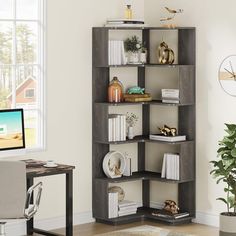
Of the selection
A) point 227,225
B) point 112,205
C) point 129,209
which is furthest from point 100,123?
point 227,225

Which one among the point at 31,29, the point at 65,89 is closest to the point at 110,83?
the point at 65,89

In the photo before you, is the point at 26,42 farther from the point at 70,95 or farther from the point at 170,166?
the point at 170,166

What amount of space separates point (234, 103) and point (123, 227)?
156 centimetres

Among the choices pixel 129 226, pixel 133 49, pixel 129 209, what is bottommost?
pixel 129 226

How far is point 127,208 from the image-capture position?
7141 millimetres

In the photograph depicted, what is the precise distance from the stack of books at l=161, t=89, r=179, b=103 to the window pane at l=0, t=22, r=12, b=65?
1.54 meters

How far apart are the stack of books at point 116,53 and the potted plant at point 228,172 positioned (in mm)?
1310

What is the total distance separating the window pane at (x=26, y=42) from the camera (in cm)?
654

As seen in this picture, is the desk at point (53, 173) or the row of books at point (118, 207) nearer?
the desk at point (53, 173)

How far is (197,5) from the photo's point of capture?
22.9 feet

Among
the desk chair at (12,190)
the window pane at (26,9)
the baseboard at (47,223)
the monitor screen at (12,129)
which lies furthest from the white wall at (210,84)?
the desk chair at (12,190)

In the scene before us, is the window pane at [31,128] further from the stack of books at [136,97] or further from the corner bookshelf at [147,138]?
the stack of books at [136,97]

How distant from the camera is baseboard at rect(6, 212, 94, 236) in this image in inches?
255

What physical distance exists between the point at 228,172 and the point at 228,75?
1000mm
